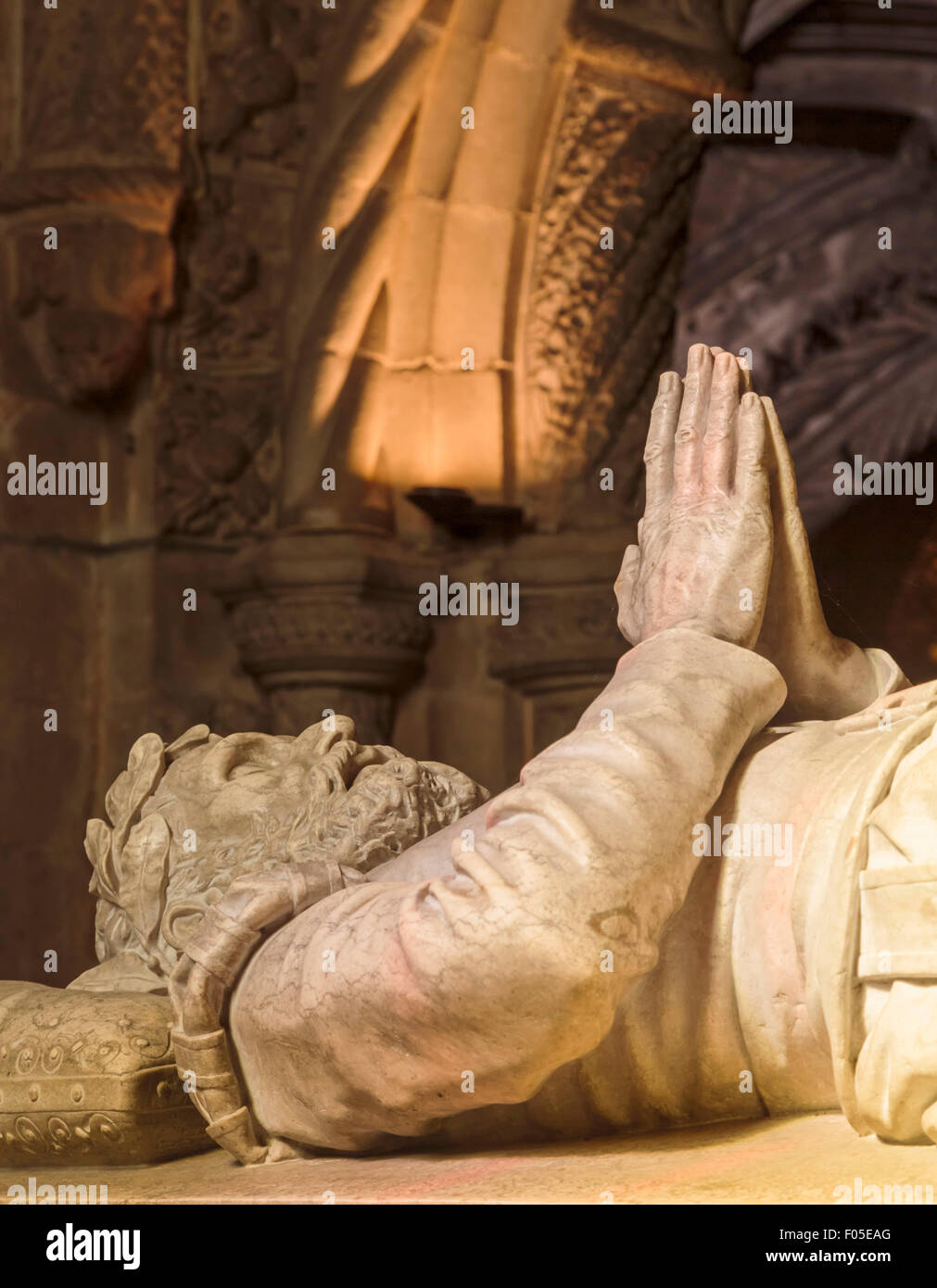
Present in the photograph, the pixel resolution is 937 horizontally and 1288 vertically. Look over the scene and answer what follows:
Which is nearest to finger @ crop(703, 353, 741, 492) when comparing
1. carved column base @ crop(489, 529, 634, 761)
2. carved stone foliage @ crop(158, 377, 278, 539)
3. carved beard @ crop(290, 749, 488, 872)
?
carved beard @ crop(290, 749, 488, 872)

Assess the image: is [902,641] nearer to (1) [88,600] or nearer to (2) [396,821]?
(1) [88,600]

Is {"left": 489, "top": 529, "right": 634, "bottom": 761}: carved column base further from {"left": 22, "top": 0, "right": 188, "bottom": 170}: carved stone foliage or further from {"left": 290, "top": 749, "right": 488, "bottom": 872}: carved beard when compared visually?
{"left": 290, "top": 749, "right": 488, "bottom": 872}: carved beard

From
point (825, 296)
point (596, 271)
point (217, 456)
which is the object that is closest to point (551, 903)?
point (217, 456)

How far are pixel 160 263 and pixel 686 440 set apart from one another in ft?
8.34

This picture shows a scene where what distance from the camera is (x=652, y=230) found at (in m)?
4.61

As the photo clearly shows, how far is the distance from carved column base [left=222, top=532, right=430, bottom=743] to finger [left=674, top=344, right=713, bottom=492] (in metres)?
2.23

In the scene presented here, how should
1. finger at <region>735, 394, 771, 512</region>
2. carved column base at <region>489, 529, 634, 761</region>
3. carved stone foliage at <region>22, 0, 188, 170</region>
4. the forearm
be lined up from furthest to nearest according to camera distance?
carved column base at <region>489, 529, 634, 761</region>
carved stone foliage at <region>22, 0, 188, 170</region>
finger at <region>735, 394, 771, 512</region>
the forearm

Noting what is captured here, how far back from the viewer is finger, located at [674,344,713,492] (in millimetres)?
1896

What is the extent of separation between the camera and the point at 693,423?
192cm

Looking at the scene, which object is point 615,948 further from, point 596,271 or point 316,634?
point 596,271

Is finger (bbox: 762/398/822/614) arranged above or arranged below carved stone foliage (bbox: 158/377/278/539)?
below
